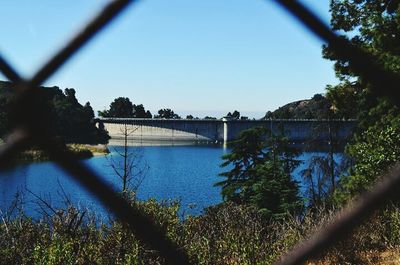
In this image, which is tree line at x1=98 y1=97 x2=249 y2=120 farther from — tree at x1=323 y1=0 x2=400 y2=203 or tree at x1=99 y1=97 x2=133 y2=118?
tree at x1=323 y1=0 x2=400 y2=203

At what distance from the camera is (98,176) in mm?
644

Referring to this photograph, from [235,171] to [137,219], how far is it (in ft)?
87.9

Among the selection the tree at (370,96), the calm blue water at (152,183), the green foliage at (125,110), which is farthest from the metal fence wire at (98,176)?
the green foliage at (125,110)

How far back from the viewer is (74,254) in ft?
31.4

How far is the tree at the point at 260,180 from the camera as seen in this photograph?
2178cm

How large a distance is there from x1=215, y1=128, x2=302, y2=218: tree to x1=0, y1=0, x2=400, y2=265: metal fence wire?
18.5m

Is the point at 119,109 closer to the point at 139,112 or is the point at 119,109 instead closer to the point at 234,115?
the point at 139,112

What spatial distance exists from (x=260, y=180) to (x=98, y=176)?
2367 centimetres

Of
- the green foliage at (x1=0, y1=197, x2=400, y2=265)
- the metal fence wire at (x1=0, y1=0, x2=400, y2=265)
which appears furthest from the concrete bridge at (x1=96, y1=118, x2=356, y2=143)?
the metal fence wire at (x1=0, y1=0, x2=400, y2=265)

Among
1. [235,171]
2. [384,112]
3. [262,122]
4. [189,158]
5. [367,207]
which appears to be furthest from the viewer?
[262,122]

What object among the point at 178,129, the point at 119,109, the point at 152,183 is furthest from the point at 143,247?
the point at 119,109

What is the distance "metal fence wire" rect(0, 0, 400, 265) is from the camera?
586mm

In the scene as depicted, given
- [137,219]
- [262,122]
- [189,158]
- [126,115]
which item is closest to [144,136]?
[126,115]

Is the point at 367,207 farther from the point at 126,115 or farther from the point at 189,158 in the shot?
the point at 126,115
